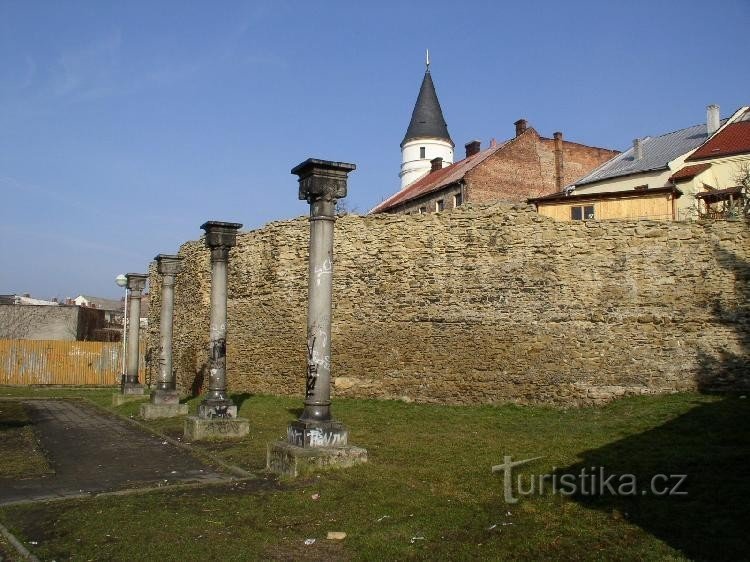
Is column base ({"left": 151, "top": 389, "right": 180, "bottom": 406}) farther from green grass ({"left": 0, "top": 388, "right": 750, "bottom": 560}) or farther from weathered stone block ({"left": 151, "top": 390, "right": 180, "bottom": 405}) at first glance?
green grass ({"left": 0, "top": 388, "right": 750, "bottom": 560})

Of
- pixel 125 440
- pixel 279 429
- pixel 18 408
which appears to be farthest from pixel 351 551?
pixel 18 408

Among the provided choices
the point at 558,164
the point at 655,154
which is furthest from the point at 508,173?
the point at 655,154

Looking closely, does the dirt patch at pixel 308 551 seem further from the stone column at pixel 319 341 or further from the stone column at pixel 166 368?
the stone column at pixel 166 368

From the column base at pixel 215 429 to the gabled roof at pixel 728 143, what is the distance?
25057 mm

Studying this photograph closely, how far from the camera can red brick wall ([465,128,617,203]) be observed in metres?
36.4

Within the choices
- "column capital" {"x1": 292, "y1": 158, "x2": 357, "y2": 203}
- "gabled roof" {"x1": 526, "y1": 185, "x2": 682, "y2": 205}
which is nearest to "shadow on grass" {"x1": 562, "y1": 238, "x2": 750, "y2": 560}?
"column capital" {"x1": 292, "y1": 158, "x2": 357, "y2": 203}

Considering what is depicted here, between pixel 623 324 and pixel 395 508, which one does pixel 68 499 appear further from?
pixel 623 324

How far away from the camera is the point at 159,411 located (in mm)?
14797

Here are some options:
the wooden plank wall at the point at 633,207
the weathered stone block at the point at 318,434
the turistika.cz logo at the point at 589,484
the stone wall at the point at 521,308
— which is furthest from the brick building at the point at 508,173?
the turistika.cz logo at the point at 589,484

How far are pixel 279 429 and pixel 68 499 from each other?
5.21 m

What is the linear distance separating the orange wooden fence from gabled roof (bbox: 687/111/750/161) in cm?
→ 2699

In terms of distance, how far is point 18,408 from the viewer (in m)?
18.5

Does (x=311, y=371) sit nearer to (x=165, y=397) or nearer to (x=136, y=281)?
(x=165, y=397)

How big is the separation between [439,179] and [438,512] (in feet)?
119
